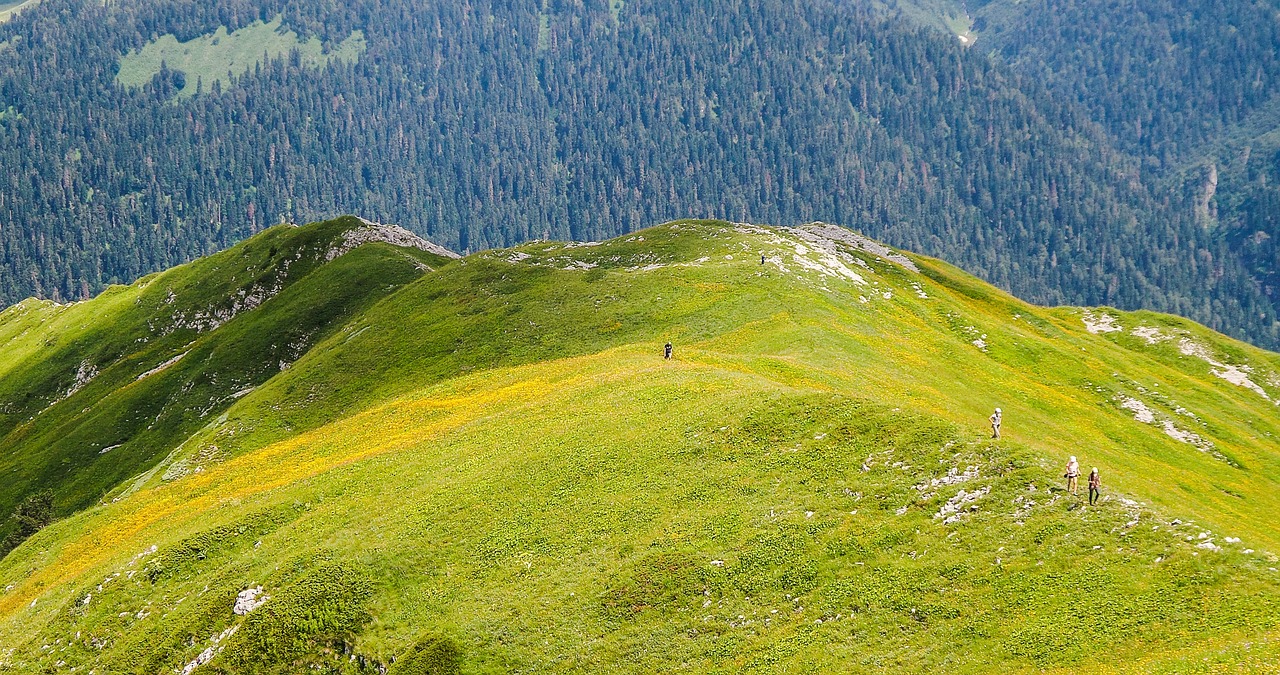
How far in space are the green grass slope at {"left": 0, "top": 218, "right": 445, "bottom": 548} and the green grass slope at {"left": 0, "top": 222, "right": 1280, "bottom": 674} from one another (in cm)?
3232

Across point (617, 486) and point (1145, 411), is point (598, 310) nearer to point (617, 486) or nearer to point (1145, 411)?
point (617, 486)

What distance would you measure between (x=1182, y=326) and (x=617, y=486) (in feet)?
345

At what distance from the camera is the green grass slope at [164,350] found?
118m

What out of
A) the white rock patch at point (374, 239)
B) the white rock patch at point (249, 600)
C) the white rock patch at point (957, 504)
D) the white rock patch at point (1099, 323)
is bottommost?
the white rock patch at point (1099, 323)

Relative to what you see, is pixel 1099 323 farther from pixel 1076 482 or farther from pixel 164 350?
pixel 164 350

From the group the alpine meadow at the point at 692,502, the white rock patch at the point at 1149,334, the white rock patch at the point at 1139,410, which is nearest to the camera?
the alpine meadow at the point at 692,502

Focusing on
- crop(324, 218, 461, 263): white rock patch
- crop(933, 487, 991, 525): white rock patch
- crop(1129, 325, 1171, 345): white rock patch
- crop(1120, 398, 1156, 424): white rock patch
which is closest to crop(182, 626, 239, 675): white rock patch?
crop(933, 487, 991, 525): white rock patch

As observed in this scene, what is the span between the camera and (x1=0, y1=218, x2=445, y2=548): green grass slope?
118 metres

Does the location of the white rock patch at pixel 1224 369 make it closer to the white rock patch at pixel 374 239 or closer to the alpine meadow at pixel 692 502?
the alpine meadow at pixel 692 502

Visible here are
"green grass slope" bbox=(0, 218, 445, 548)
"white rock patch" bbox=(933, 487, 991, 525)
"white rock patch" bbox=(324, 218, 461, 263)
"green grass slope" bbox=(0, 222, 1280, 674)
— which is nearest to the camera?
"green grass slope" bbox=(0, 222, 1280, 674)

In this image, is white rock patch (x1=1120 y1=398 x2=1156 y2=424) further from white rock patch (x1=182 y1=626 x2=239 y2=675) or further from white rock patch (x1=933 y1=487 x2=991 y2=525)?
white rock patch (x1=182 y1=626 x2=239 y2=675)

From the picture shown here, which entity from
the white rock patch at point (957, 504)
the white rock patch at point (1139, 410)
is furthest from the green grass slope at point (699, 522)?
the white rock patch at point (1139, 410)

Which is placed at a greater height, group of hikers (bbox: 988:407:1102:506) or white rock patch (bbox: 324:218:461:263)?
group of hikers (bbox: 988:407:1102:506)

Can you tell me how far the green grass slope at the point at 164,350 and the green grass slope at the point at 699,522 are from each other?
32.3 meters
